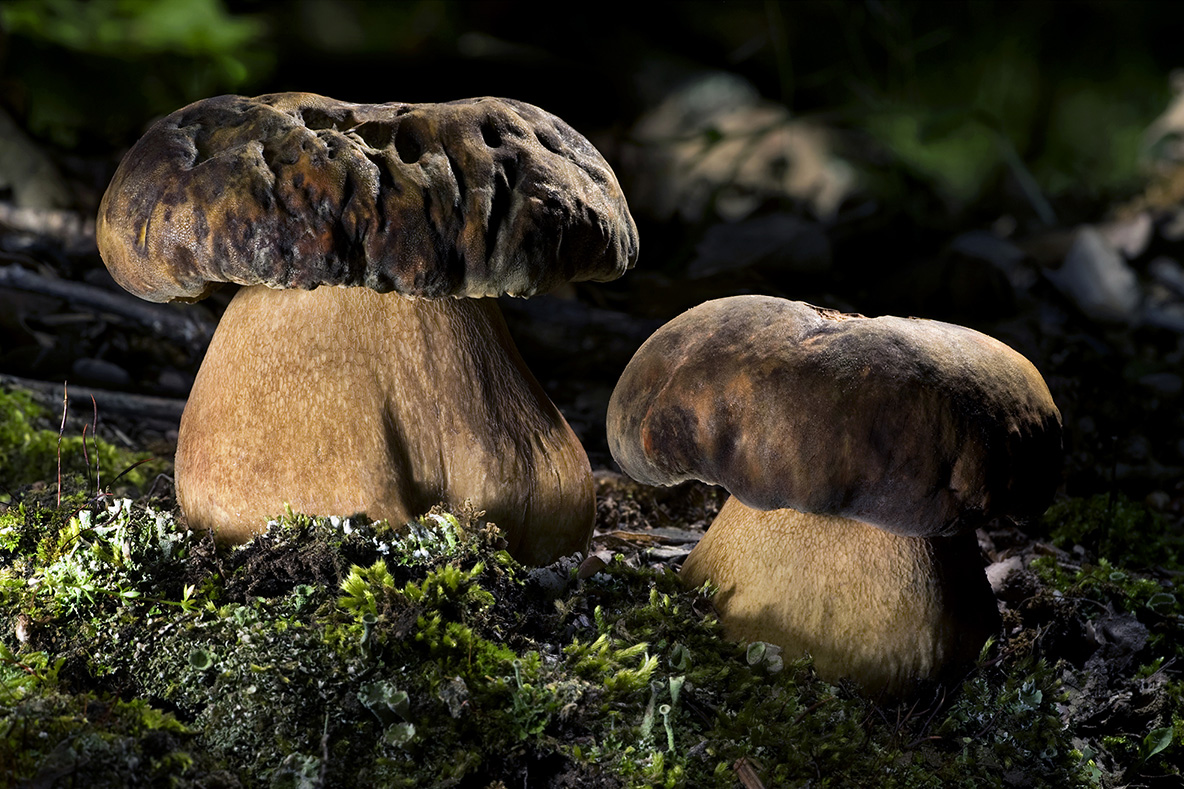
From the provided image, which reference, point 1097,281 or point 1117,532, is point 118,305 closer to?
point 1117,532

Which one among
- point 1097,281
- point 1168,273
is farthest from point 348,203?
point 1168,273

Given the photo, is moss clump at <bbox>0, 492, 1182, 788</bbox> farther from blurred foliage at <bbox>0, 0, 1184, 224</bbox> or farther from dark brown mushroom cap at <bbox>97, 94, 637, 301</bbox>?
blurred foliage at <bbox>0, 0, 1184, 224</bbox>

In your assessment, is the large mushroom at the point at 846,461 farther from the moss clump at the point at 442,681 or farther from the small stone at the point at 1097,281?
the small stone at the point at 1097,281

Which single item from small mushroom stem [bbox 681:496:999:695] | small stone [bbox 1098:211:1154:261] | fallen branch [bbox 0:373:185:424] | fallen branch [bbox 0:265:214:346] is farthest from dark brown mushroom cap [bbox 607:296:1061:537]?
small stone [bbox 1098:211:1154:261]

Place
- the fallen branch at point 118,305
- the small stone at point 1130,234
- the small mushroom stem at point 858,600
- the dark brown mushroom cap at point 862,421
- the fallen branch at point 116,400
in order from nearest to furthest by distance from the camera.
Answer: the dark brown mushroom cap at point 862,421 → the small mushroom stem at point 858,600 → the fallen branch at point 116,400 → the fallen branch at point 118,305 → the small stone at point 1130,234

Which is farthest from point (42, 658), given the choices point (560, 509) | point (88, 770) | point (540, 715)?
point (560, 509)

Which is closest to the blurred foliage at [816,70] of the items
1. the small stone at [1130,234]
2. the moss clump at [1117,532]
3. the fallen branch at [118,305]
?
the small stone at [1130,234]
